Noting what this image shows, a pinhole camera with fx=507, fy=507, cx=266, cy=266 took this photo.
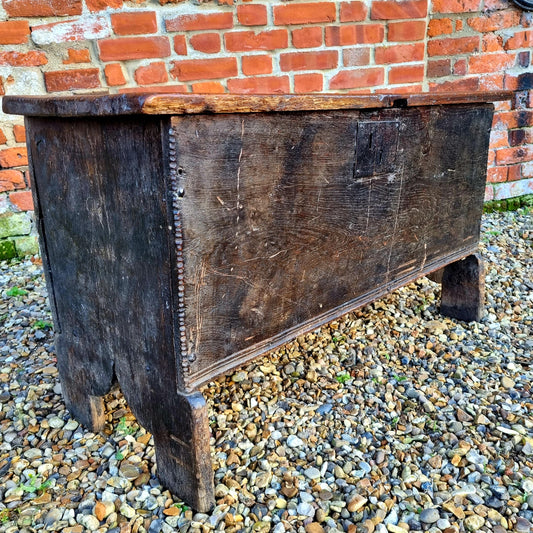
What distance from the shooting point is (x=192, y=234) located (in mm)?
1158

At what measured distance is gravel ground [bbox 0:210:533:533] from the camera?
1327mm

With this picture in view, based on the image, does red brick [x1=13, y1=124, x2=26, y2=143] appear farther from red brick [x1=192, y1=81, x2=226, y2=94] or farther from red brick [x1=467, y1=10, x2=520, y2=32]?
red brick [x1=467, y1=10, x2=520, y2=32]

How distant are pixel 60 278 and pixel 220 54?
1.89 meters

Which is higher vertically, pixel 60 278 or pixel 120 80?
pixel 120 80

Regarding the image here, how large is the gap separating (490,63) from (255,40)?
1.72m

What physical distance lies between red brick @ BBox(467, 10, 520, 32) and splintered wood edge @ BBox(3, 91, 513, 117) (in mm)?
2209

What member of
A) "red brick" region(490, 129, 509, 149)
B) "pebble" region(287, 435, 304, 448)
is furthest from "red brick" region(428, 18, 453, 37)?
"pebble" region(287, 435, 304, 448)

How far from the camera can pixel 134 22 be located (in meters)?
2.74

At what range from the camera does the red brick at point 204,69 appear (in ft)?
9.50

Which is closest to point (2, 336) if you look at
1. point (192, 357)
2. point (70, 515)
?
point (70, 515)

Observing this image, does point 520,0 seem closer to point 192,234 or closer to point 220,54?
point 220,54

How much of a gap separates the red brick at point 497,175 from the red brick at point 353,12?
5.01 feet

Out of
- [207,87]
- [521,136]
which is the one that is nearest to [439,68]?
[521,136]

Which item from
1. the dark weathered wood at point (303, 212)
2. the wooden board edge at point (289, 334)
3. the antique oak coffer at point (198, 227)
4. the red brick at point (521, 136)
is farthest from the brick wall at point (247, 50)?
the wooden board edge at point (289, 334)
